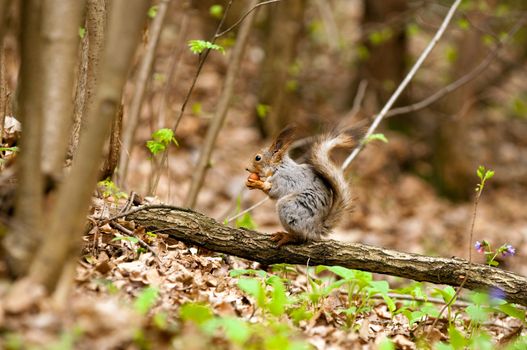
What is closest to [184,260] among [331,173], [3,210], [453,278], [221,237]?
[221,237]

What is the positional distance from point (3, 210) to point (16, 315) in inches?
22.1

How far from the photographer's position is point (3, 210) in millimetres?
2775

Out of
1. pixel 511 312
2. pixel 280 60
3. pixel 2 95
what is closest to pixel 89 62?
pixel 2 95

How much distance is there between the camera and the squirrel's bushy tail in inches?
163

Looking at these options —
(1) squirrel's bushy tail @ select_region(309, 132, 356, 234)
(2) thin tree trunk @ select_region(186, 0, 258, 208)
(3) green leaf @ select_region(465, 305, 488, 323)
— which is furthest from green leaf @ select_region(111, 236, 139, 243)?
(3) green leaf @ select_region(465, 305, 488, 323)

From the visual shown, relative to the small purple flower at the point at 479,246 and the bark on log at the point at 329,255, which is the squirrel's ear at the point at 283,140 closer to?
the bark on log at the point at 329,255

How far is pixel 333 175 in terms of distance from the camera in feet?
13.6

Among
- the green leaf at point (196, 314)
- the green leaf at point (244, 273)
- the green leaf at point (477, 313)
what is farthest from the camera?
the green leaf at point (244, 273)

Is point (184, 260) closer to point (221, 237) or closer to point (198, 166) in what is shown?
point (221, 237)

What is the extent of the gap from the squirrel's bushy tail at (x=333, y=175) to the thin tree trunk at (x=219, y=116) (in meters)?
1.64

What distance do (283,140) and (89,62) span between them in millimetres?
1397

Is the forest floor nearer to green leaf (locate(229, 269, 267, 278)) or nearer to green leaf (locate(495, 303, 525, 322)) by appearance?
green leaf (locate(229, 269, 267, 278))

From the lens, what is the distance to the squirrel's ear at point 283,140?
4461mm

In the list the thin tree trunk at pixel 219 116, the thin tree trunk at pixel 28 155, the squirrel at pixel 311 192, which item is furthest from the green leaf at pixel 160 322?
the thin tree trunk at pixel 219 116
